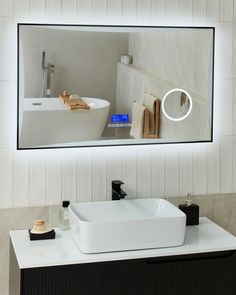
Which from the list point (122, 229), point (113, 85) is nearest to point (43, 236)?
point (122, 229)

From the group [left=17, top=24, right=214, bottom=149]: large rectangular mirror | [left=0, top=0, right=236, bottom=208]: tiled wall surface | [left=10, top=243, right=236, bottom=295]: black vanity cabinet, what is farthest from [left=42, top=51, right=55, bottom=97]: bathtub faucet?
[left=10, top=243, right=236, bottom=295]: black vanity cabinet

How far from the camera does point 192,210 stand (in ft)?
10.4

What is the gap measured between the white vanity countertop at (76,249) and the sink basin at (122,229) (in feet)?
0.11

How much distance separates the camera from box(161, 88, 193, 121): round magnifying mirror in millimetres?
3197

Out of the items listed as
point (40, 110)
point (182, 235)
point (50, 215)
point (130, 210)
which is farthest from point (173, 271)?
point (40, 110)

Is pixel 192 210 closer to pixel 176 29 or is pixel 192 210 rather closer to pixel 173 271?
→ pixel 173 271

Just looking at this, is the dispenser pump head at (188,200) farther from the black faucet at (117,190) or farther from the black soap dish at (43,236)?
the black soap dish at (43,236)

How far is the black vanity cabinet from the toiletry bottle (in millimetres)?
269

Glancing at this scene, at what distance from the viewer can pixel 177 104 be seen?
10.6 ft

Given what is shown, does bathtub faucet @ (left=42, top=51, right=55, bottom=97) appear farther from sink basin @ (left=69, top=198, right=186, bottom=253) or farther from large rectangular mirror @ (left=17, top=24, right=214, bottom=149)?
sink basin @ (left=69, top=198, right=186, bottom=253)

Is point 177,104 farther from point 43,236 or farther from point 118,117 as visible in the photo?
point 43,236

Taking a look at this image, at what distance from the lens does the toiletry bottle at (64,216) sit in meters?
3.02

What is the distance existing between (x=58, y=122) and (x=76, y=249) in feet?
1.98

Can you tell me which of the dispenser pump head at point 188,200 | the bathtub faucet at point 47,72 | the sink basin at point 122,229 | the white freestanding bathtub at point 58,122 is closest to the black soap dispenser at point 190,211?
the dispenser pump head at point 188,200
